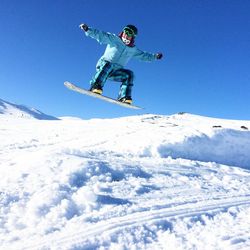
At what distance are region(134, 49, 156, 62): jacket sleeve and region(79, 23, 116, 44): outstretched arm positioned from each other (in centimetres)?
100

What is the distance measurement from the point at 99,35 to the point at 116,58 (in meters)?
0.83

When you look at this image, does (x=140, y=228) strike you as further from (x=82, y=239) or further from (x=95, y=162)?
(x=95, y=162)

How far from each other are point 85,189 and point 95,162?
1253 mm

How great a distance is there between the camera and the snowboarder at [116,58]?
10.8m

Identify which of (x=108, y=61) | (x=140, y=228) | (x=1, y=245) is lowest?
(x=1, y=245)

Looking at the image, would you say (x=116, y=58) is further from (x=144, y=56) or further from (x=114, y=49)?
(x=144, y=56)

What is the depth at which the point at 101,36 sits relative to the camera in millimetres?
10766

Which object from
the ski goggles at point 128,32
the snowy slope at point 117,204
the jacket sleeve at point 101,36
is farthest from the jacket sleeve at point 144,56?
the snowy slope at point 117,204

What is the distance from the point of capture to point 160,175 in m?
7.49

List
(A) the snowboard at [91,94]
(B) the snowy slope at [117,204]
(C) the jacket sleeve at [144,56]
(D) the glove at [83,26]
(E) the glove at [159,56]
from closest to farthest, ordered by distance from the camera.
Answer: (B) the snowy slope at [117,204]
(D) the glove at [83,26]
(A) the snowboard at [91,94]
(C) the jacket sleeve at [144,56]
(E) the glove at [159,56]

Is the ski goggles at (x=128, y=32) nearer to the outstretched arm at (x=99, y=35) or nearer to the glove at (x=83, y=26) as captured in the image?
the outstretched arm at (x=99, y=35)

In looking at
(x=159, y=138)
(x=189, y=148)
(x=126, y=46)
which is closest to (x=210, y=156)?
(x=189, y=148)

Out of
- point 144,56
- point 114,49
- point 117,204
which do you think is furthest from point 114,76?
point 117,204

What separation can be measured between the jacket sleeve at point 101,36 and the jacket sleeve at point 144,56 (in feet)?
3.24
